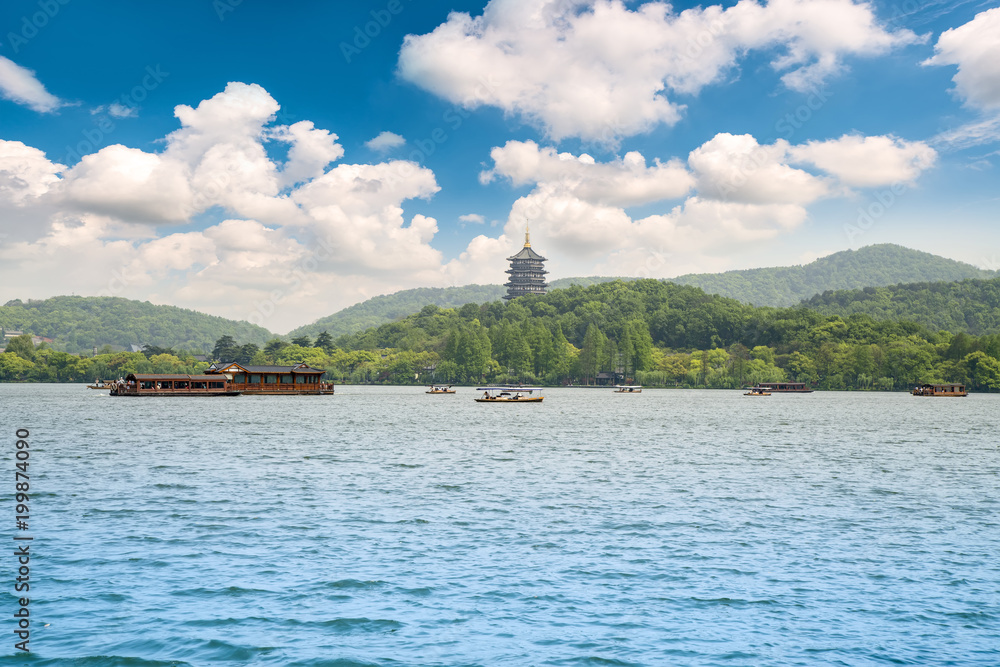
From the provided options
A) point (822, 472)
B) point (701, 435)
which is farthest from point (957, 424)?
point (822, 472)

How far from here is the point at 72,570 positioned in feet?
50.3

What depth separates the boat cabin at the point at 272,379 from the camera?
111719 millimetres

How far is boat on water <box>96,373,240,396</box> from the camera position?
A: 103606 millimetres

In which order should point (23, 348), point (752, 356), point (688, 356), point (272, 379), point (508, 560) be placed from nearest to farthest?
point (508, 560)
point (272, 379)
point (752, 356)
point (688, 356)
point (23, 348)

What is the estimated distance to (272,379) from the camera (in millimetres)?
114188

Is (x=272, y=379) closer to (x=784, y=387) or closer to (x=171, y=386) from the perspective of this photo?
(x=171, y=386)

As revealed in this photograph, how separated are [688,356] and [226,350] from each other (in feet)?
357

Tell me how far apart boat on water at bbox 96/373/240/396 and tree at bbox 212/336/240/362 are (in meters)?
67.8

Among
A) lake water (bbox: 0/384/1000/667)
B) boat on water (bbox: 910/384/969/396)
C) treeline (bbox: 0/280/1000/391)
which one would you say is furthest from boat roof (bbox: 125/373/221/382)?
boat on water (bbox: 910/384/969/396)

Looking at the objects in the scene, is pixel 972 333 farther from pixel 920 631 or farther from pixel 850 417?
pixel 920 631

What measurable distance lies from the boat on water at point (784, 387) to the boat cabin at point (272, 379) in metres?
72.7

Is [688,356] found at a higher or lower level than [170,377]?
higher

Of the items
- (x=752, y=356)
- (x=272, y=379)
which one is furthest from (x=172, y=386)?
(x=752, y=356)

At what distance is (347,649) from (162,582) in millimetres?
5279
